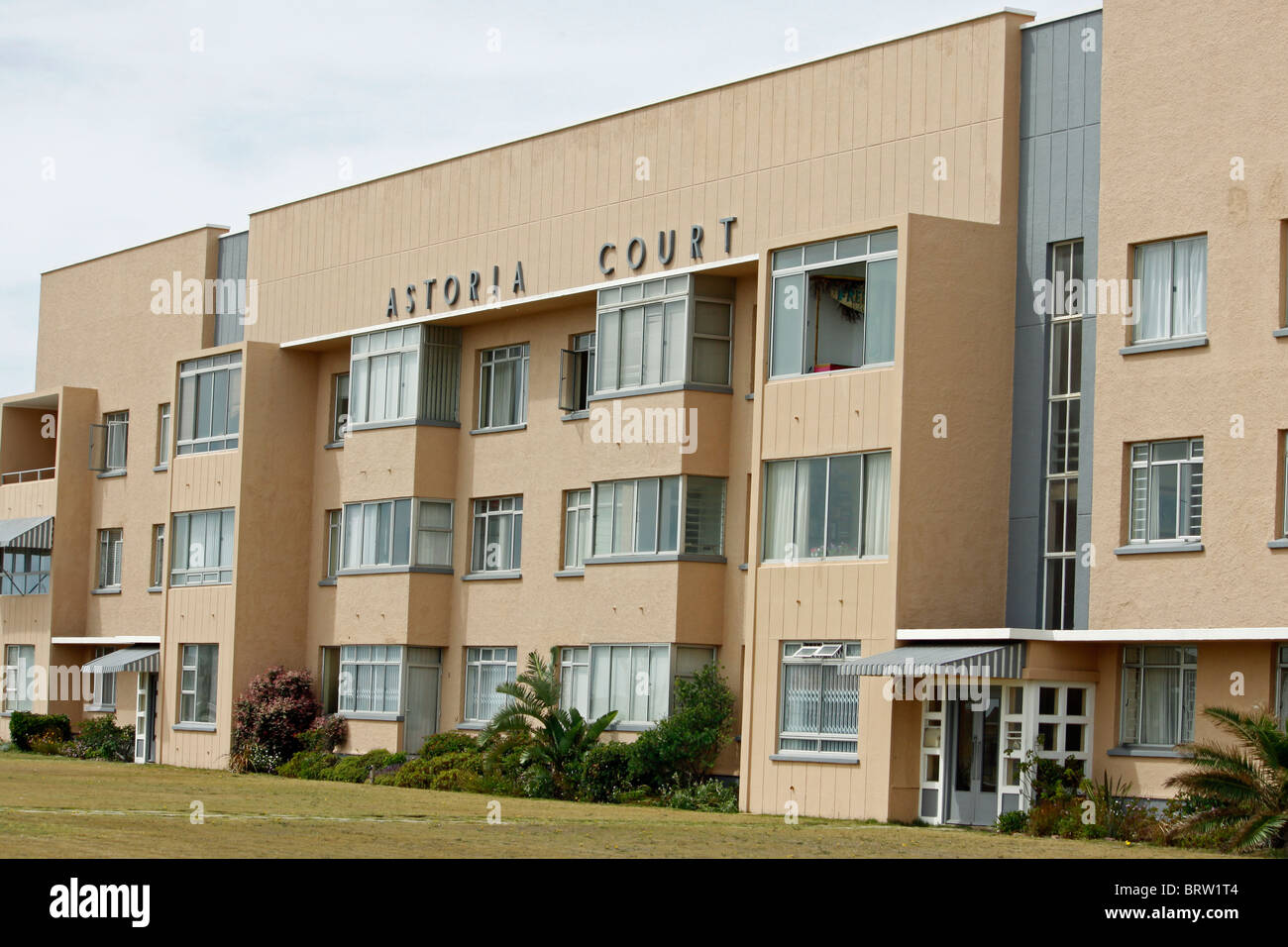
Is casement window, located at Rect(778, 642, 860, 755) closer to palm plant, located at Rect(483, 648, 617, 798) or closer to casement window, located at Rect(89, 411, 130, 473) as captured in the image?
palm plant, located at Rect(483, 648, 617, 798)

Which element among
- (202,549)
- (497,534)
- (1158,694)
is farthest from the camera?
(202,549)

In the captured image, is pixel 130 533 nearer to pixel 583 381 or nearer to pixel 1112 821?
pixel 583 381

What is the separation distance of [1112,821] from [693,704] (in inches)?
368

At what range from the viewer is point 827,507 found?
3120 cm

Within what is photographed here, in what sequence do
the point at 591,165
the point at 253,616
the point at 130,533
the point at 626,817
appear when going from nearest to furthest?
1. the point at 626,817
2. the point at 591,165
3. the point at 253,616
4. the point at 130,533

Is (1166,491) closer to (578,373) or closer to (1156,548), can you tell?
(1156,548)

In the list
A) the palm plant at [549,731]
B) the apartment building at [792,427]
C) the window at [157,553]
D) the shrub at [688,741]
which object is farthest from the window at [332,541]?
the shrub at [688,741]

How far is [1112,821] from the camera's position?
2653 cm

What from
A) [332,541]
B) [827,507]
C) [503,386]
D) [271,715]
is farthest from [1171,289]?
[271,715]

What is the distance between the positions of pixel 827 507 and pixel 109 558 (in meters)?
27.8

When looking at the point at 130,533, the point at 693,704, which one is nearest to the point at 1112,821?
the point at 693,704

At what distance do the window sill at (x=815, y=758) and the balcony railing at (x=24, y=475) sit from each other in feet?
102

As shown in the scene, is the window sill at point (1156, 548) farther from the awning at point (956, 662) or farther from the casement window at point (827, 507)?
the casement window at point (827, 507)

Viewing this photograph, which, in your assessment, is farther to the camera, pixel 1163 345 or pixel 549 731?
pixel 549 731
